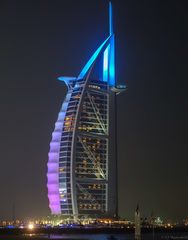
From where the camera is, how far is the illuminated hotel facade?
171500 mm

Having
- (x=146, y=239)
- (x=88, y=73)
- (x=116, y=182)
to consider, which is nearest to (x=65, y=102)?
(x=88, y=73)

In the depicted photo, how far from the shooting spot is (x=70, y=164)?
170 metres

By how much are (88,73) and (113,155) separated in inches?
894

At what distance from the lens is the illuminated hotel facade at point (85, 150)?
172 m

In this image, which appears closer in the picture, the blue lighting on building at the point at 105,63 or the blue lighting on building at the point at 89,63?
the blue lighting on building at the point at 89,63

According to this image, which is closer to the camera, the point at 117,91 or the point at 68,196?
the point at 68,196

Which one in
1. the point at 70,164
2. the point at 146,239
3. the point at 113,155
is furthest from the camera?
the point at 113,155

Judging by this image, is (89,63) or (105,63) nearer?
(89,63)

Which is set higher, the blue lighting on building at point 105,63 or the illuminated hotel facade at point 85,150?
the blue lighting on building at point 105,63

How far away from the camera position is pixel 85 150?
17500 cm

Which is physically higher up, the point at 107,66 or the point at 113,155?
the point at 107,66

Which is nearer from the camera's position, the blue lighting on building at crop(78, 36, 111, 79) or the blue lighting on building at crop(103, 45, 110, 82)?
the blue lighting on building at crop(78, 36, 111, 79)

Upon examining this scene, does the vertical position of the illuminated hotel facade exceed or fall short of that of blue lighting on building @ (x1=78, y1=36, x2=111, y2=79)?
it falls short

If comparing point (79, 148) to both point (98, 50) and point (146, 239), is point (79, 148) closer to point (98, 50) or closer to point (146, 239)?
point (98, 50)
